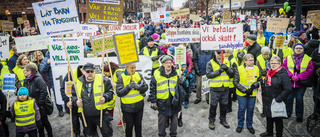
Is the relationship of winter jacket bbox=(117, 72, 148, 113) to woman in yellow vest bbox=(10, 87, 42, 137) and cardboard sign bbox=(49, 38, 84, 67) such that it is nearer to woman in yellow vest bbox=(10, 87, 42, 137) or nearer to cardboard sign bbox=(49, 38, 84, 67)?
cardboard sign bbox=(49, 38, 84, 67)

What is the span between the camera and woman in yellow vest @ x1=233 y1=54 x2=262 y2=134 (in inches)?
183

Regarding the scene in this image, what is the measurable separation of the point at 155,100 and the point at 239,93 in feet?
6.80

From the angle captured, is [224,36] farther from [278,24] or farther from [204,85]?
[278,24]

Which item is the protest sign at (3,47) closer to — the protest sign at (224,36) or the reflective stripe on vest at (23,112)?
the reflective stripe on vest at (23,112)

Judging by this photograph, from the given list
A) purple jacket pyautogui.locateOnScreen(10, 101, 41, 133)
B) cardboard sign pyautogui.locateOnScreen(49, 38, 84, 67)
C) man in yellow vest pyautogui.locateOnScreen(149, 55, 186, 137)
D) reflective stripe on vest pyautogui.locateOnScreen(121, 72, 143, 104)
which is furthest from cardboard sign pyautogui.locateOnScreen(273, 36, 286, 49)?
purple jacket pyautogui.locateOnScreen(10, 101, 41, 133)

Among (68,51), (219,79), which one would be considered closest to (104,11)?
(68,51)

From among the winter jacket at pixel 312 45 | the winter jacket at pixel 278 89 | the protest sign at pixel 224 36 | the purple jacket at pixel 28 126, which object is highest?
the protest sign at pixel 224 36

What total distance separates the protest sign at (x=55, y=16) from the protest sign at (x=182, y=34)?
3.50m

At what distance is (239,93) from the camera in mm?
4883

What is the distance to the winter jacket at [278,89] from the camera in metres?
4.16

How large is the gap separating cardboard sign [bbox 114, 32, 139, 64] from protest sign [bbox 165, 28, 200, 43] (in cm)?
296

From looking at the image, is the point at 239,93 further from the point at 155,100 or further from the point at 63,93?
the point at 63,93

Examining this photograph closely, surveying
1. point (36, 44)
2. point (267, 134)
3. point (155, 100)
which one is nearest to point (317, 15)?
point (267, 134)

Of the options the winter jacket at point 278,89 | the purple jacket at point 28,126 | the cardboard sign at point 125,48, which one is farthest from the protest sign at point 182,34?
the purple jacket at point 28,126
